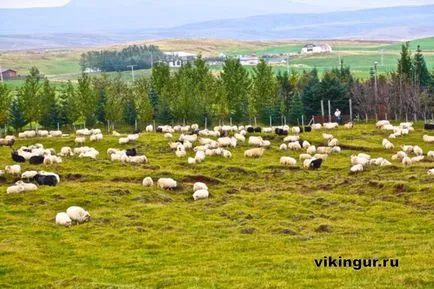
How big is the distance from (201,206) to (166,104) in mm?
59809

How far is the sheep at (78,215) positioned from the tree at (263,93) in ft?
208

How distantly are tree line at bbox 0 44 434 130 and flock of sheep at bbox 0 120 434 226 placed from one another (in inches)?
538

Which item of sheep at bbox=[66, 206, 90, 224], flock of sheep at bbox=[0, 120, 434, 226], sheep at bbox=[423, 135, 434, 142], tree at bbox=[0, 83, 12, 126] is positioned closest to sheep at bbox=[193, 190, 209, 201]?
flock of sheep at bbox=[0, 120, 434, 226]

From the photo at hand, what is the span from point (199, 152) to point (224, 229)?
1048 inches

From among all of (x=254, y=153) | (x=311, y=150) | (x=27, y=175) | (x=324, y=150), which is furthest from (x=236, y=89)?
(x=27, y=175)

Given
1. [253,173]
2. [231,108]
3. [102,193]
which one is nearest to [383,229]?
[102,193]

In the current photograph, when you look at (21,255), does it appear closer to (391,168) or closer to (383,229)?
(383,229)

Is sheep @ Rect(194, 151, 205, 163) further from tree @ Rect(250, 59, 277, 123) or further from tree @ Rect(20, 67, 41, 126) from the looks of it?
tree @ Rect(20, 67, 41, 126)

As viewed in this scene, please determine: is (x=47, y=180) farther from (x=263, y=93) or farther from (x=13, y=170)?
(x=263, y=93)

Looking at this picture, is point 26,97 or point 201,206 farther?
point 26,97

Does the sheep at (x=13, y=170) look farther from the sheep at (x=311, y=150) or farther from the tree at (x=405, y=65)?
the tree at (x=405, y=65)


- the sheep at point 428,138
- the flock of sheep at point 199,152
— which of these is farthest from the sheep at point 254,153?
the sheep at point 428,138

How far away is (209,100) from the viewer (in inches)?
3797

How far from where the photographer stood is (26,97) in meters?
91.2
